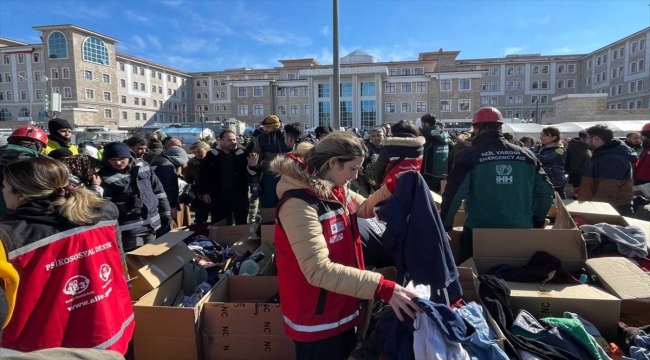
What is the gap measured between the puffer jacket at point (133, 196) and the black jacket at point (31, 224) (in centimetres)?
203

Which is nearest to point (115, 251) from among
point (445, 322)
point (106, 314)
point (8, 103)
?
point (106, 314)

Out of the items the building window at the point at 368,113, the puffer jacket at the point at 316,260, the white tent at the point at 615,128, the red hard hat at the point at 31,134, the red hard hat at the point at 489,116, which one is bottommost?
the puffer jacket at the point at 316,260

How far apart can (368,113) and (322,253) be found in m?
56.5

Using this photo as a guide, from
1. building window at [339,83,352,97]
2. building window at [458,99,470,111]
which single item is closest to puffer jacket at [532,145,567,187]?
building window at [339,83,352,97]

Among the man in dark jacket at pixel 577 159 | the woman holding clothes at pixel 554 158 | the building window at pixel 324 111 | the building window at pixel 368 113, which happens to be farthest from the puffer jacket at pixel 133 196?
the building window at pixel 324 111

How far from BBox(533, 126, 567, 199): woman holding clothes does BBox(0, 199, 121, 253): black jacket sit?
6310 mm

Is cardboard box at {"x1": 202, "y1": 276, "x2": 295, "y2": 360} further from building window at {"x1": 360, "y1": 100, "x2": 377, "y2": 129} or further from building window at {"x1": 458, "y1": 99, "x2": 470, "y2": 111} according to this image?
building window at {"x1": 458, "y1": 99, "x2": 470, "y2": 111}

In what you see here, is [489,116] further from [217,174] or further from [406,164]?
[217,174]

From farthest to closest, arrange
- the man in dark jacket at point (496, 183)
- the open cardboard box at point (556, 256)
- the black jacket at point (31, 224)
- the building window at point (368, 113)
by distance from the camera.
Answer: the building window at point (368, 113) → the man in dark jacket at point (496, 183) → the open cardboard box at point (556, 256) → the black jacket at point (31, 224)

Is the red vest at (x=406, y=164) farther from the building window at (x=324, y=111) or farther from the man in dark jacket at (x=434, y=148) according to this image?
the building window at (x=324, y=111)

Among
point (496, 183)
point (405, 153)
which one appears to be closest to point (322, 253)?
point (405, 153)

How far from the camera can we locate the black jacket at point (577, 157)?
658cm

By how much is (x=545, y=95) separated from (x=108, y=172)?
80476 millimetres

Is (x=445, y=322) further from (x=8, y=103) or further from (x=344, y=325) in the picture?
(x=8, y=103)
